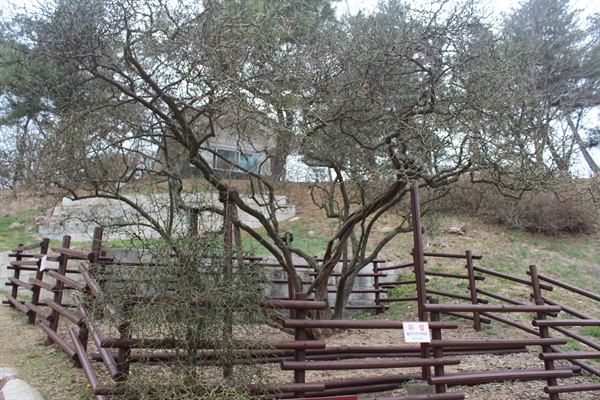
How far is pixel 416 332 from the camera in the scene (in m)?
3.99

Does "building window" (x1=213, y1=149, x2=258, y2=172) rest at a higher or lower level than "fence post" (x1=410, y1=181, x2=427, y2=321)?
higher

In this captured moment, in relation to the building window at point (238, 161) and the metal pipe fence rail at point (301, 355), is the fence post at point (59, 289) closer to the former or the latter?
the metal pipe fence rail at point (301, 355)

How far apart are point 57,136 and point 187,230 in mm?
4253

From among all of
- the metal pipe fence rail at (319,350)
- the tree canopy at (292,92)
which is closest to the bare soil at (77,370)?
A: the metal pipe fence rail at (319,350)

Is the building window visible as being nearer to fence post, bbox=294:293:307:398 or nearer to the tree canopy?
the tree canopy

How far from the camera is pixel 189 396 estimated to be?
3061mm

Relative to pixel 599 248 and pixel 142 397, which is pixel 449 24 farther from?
pixel 599 248

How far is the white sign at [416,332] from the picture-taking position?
3.95 metres

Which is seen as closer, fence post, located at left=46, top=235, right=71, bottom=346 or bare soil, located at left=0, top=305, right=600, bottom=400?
bare soil, located at left=0, top=305, right=600, bottom=400

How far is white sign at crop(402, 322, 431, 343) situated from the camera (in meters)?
3.95

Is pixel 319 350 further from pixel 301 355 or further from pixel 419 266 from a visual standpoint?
pixel 419 266

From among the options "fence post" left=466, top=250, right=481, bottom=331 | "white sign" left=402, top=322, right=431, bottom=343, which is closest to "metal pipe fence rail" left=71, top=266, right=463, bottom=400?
"white sign" left=402, top=322, right=431, bottom=343

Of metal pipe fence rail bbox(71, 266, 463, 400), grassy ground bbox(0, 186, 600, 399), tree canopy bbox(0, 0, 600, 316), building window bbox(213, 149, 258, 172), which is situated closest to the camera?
metal pipe fence rail bbox(71, 266, 463, 400)

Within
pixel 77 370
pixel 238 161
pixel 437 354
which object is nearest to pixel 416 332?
pixel 437 354
